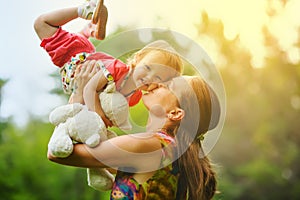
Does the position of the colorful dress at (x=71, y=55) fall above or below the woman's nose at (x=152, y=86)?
below

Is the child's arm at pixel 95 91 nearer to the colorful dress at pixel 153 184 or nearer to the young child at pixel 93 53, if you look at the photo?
the young child at pixel 93 53

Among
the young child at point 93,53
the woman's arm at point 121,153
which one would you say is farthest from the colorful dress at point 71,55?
the woman's arm at point 121,153

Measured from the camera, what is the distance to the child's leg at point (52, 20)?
168 cm

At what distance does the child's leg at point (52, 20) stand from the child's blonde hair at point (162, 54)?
0.21 metres

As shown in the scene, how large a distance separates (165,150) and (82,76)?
281 millimetres

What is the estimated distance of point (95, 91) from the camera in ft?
5.16

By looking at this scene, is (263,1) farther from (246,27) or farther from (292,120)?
(292,120)

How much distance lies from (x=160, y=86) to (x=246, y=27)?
10.7m

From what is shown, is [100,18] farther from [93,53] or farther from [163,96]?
[163,96]

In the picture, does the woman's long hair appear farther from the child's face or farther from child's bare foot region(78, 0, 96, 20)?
child's bare foot region(78, 0, 96, 20)

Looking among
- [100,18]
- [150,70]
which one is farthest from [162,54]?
[100,18]

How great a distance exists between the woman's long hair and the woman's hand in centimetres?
24

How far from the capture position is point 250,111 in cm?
1375

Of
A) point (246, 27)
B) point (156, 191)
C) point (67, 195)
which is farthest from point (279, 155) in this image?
point (156, 191)
